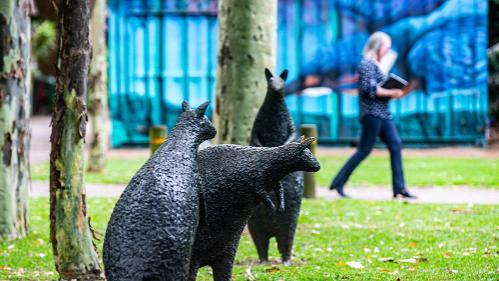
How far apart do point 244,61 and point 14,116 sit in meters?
2.33

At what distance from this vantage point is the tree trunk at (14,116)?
8.41m

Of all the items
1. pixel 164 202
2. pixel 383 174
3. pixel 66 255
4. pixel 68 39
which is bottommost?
pixel 383 174

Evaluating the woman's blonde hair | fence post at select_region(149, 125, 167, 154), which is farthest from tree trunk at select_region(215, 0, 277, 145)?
fence post at select_region(149, 125, 167, 154)

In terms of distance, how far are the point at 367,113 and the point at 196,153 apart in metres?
6.99

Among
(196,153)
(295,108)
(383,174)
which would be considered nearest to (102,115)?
(383,174)

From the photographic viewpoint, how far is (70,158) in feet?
20.6

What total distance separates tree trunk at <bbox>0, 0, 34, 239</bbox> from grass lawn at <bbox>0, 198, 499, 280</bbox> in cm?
29

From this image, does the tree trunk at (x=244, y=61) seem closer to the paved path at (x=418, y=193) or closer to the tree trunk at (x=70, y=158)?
the tree trunk at (x=70, y=158)

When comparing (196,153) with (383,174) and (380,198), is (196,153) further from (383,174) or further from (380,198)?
(383,174)

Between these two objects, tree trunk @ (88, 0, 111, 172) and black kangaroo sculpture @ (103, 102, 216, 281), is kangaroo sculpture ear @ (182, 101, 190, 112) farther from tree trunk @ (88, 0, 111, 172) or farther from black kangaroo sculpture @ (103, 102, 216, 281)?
tree trunk @ (88, 0, 111, 172)

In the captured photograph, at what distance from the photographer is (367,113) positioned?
37.6ft

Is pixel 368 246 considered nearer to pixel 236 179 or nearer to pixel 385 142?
pixel 385 142

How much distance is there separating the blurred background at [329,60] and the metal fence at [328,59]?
0.02 metres

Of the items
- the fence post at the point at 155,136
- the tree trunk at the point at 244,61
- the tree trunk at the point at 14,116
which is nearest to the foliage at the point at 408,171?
the fence post at the point at 155,136
